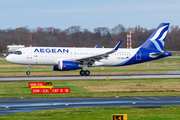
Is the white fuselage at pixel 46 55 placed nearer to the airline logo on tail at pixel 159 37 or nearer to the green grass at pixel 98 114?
the airline logo on tail at pixel 159 37

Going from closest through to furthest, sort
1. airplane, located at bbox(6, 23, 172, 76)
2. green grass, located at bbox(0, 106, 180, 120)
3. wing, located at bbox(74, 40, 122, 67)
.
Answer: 1. green grass, located at bbox(0, 106, 180, 120)
2. wing, located at bbox(74, 40, 122, 67)
3. airplane, located at bbox(6, 23, 172, 76)

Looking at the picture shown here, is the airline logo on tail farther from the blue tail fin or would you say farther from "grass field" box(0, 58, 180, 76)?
"grass field" box(0, 58, 180, 76)

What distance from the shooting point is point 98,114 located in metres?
15.6

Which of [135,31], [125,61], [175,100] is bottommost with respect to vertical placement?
[175,100]

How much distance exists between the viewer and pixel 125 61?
44031mm

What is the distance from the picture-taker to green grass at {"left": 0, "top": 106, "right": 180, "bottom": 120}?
14.6 m

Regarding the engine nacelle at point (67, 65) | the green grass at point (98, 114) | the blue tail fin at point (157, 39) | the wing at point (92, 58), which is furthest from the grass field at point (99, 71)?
the green grass at point (98, 114)

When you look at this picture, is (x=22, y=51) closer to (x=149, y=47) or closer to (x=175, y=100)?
(x=149, y=47)

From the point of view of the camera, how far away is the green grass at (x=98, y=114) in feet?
48.0

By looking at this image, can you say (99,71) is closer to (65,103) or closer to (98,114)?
(65,103)

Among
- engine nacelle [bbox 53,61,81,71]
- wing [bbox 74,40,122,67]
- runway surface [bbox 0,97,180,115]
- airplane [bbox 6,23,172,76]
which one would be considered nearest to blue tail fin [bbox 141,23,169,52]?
airplane [bbox 6,23,172,76]

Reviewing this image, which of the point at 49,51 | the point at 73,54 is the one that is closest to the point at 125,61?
the point at 73,54

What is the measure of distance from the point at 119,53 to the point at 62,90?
2008 centimetres

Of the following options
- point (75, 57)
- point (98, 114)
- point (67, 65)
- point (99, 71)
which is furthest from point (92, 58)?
point (98, 114)
